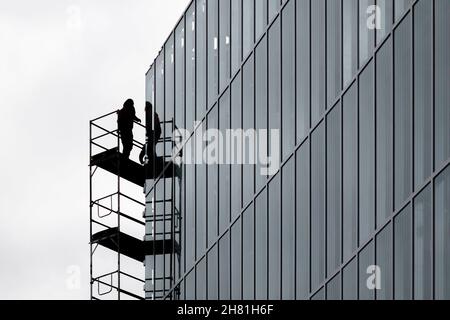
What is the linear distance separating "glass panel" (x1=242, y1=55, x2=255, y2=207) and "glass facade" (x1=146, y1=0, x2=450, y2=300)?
0.07 metres

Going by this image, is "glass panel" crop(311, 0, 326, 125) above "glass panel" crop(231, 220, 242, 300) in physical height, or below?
above

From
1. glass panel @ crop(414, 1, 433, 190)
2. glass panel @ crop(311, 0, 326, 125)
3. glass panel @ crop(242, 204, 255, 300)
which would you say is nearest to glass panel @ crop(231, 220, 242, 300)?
glass panel @ crop(242, 204, 255, 300)

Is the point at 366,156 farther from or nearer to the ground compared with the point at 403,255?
farther from the ground

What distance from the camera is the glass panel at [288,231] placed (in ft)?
133

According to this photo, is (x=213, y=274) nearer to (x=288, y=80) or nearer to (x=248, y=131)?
(x=248, y=131)

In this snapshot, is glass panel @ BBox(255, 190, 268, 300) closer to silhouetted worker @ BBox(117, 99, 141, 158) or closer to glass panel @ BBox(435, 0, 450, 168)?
silhouetted worker @ BBox(117, 99, 141, 158)

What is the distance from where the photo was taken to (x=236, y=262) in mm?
45625

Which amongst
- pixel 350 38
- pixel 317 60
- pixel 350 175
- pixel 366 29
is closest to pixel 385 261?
pixel 350 175

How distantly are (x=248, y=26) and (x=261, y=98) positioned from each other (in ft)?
8.59

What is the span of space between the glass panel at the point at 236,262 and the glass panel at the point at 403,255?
12458mm

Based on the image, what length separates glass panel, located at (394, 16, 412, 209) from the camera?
3272 cm

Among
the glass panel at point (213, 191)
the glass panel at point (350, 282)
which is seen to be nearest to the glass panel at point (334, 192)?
the glass panel at point (350, 282)
